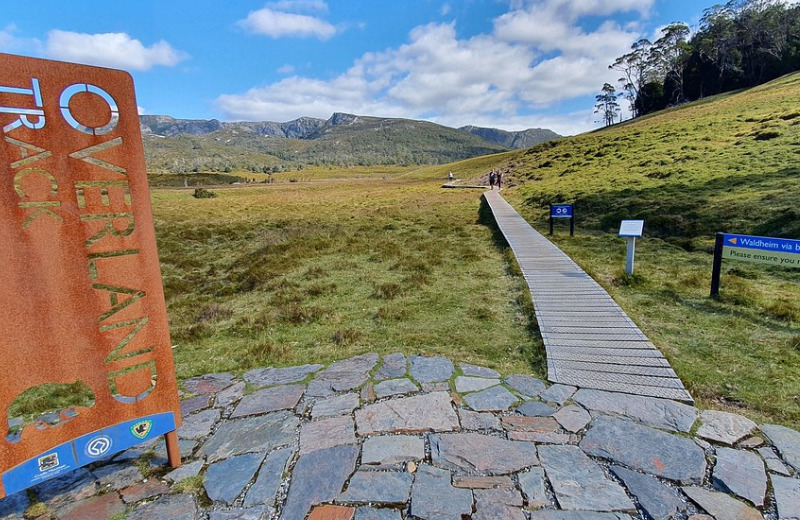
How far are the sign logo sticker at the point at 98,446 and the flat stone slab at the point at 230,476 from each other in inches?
25.6

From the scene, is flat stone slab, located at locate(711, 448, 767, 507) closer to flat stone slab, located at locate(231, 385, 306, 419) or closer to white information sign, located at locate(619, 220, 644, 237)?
flat stone slab, located at locate(231, 385, 306, 419)

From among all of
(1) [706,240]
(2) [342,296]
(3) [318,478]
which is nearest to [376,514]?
(3) [318,478]

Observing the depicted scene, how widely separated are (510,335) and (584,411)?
180cm

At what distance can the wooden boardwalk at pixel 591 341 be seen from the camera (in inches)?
148

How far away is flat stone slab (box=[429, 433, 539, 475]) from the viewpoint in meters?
2.66

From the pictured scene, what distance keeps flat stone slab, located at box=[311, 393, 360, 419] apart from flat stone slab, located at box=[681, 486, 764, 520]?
8.00 ft

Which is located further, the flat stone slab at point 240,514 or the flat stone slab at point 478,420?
the flat stone slab at point 478,420

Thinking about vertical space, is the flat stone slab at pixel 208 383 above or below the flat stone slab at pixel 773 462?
below

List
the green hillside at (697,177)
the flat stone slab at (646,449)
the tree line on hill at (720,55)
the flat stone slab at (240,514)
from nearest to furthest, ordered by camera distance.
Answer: the flat stone slab at (240,514) → the flat stone slab at (646,449) → the green hillside at (697,177) → the tree line on hill at (720,55)

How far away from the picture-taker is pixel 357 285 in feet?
26.2

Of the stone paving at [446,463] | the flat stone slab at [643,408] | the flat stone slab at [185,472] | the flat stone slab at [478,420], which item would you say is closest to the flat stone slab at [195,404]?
the stone paving at [446,463]

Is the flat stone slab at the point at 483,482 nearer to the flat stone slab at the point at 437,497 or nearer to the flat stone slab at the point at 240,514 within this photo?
the flat stone slab at the point at 437,497

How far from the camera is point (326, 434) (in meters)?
3.09

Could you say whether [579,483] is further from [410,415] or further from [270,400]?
[270,400]
